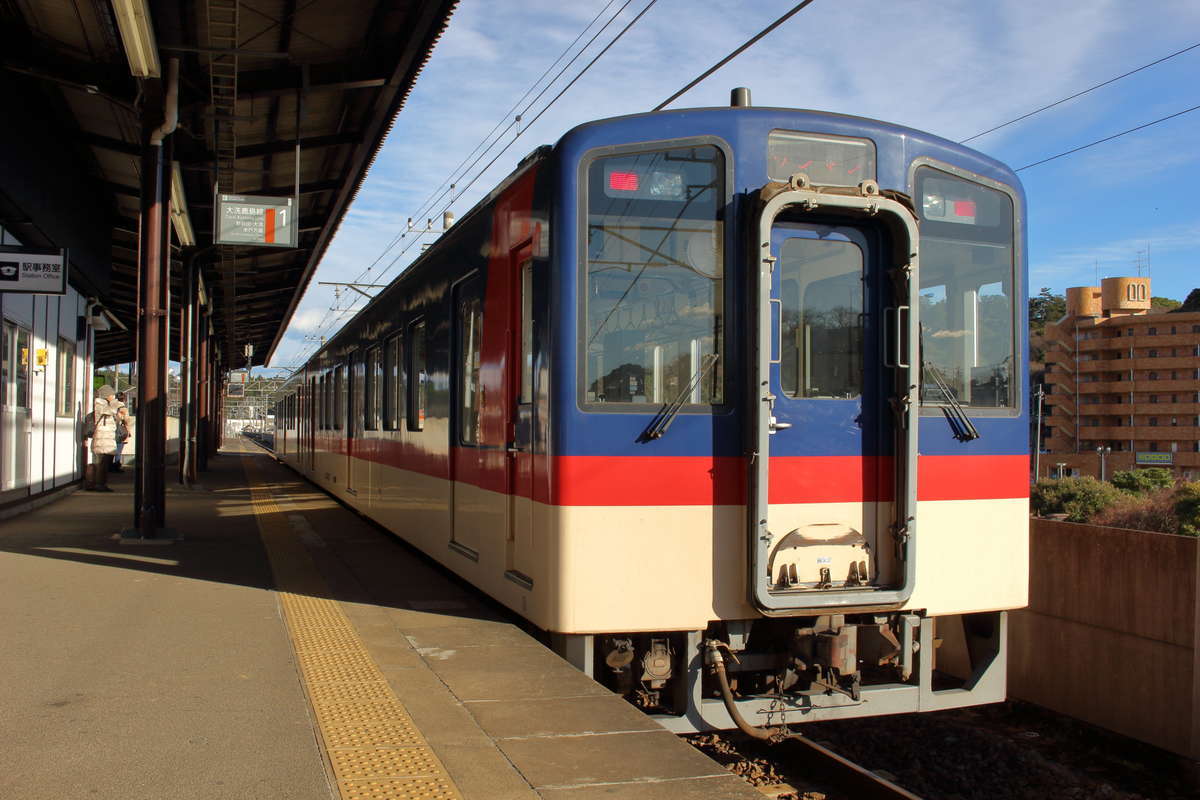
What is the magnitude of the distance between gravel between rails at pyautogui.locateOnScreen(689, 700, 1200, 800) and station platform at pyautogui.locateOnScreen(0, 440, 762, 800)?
1.31 m

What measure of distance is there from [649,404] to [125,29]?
650 cm

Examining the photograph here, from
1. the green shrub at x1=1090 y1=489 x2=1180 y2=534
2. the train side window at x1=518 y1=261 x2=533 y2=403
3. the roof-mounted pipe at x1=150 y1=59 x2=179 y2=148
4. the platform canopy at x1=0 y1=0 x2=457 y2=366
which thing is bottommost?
the green shrub at x1=1090 y1=489 x2=1180 y2=534

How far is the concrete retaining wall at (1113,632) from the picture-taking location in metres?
7.34

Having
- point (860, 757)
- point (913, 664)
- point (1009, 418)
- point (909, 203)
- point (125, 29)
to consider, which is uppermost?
point (125, 29)

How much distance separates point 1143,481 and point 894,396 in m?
39.2

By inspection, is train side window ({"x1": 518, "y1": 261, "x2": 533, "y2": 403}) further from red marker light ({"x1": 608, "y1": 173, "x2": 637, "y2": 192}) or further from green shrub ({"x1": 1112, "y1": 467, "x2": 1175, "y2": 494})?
green shrub ({"x1": 1112, "y1": 467, "x2": 1175, "y2": 494})

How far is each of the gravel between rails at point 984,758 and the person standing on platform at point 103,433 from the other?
12.7 metres

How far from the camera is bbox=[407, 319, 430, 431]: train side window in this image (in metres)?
8.21

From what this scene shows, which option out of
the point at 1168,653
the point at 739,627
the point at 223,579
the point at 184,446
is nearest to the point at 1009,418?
the point at 739,627

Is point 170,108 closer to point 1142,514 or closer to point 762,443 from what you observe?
point 762,443

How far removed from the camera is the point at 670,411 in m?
4.69

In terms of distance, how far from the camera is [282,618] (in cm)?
649

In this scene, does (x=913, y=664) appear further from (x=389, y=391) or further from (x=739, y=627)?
(x=389, y=391)

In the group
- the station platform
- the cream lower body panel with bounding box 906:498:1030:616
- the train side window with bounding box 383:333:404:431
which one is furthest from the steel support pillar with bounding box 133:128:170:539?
the cream lower body panel with bounding box 906:498:1030:616
